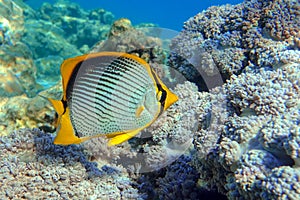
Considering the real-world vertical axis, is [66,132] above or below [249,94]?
below

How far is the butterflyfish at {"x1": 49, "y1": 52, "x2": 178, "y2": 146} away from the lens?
178 cm

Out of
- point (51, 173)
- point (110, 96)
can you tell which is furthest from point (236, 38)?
point (51, 173)

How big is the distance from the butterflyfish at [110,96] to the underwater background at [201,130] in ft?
1.12

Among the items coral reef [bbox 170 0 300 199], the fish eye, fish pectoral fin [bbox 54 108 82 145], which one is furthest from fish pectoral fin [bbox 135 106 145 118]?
coral reef [bbox 170 0 300 199]

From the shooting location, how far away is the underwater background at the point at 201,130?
5.78 feet

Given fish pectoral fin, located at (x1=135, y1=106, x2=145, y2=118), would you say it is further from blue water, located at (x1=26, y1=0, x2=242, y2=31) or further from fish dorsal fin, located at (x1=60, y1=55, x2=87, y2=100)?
blue water, located at (x1=26, y1=0, x2=242, y2=31)

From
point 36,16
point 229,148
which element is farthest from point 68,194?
point 36,16

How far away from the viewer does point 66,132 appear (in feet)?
6.26

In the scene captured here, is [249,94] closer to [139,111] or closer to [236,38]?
[139,111]

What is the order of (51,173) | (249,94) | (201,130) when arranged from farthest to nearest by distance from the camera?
(51,173), (201,130), (249,94)

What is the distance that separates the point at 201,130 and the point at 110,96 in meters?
0.80

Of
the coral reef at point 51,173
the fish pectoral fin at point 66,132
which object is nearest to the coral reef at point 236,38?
the coral reef at point 51,173

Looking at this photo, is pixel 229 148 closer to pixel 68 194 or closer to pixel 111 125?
pixel 111 125

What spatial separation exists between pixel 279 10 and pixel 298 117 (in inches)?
62.7
